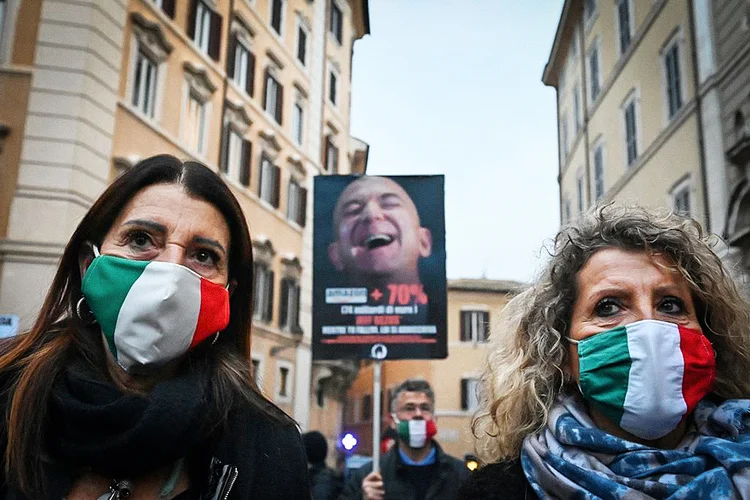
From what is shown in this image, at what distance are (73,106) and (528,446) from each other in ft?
29.4

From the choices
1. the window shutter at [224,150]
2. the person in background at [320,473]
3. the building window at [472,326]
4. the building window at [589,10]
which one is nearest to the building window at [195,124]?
the window shutter at [224,150]

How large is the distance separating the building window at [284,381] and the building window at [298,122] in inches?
184

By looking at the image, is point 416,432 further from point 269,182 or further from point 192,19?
point 269,182

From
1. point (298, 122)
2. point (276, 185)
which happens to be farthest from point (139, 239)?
point (298, 122)

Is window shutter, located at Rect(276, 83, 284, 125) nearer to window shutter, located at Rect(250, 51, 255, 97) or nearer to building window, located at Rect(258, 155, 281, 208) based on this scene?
building window, located at Rect(258, 155, 281, 208)

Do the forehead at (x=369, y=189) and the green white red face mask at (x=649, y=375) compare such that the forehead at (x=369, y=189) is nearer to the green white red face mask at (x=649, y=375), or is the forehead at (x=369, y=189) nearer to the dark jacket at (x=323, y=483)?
the dark jacket at (x=323, y=483)

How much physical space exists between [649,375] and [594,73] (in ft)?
45.3

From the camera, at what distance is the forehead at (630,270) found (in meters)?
2.19

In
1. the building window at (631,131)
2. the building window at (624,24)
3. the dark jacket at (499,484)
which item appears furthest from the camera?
the building window at (631,131)

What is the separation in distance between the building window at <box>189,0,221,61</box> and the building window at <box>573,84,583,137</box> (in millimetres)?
6940

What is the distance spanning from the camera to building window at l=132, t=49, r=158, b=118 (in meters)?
11.5

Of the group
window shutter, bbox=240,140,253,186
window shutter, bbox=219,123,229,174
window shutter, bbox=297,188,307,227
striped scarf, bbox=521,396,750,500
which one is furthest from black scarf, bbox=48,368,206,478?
window shutter, bbox=297,188,307,227

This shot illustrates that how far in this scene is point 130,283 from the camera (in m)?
1.92

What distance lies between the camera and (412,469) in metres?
5.30
